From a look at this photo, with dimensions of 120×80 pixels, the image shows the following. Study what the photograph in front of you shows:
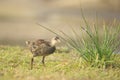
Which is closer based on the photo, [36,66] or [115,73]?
[115,73]

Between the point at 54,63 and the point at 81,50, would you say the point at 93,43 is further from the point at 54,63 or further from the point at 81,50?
the point at 54,63

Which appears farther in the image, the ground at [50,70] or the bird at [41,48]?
the bird at [41,48]

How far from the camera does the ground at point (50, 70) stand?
1095 cm

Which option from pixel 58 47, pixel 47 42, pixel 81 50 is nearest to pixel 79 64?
pixel 81 50

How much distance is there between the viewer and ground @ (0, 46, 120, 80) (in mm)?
10953

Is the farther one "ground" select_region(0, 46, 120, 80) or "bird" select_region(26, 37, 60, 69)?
"bird" select_region(26, 37, 60, 69)

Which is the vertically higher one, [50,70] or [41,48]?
[41,48]

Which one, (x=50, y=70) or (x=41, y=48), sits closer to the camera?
(x=50, y=70)

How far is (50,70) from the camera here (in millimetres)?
11859

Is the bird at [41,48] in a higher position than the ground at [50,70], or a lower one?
higher

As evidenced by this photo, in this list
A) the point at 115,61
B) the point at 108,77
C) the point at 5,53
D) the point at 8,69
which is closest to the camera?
the point at 108,77

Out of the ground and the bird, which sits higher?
the bird

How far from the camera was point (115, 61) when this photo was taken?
12.9 metres

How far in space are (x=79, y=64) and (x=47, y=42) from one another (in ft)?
3.91
